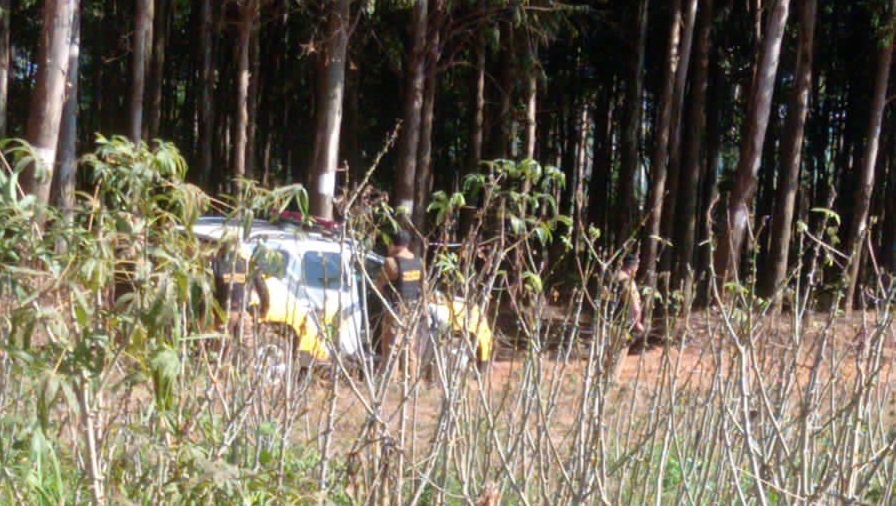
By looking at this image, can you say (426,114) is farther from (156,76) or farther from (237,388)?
(237,388)

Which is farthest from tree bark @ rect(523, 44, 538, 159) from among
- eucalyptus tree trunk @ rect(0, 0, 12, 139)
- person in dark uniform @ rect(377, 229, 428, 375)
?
person in dark uniform @ rect(377, 229, 428, 375)

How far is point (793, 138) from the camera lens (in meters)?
17.9

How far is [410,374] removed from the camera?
4367mm

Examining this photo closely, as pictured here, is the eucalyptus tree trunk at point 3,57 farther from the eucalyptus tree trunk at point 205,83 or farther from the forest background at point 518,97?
the eucalyptus tree trunk at point 205,83

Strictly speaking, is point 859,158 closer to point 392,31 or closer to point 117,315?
point 392,31

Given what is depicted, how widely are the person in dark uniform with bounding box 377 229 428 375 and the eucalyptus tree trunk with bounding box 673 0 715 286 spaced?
429 inches

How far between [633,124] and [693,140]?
1063mm

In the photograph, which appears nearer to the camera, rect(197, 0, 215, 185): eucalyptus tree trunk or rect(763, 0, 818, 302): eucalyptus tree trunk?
rect(763, 0, 818, 302): eucalyptus tree trunk

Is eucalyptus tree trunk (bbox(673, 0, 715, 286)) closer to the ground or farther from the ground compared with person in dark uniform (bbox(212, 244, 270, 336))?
farther from the ground

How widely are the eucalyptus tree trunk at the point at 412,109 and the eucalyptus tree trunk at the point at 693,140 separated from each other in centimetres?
474

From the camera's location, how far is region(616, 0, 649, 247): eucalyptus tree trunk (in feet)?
67.7

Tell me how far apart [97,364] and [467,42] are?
611 inches

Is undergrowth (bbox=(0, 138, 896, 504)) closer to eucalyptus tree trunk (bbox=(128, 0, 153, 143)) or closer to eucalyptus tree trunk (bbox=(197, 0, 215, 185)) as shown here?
eucalyptus tree trunk (bbox=(128, 0, 153, 143))

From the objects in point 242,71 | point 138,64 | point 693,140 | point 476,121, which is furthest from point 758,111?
point 138,64
